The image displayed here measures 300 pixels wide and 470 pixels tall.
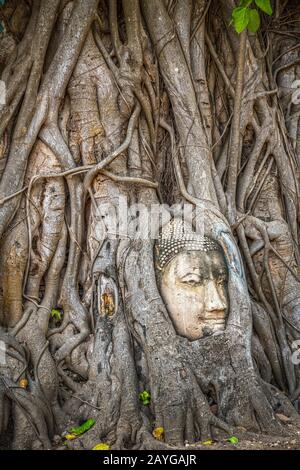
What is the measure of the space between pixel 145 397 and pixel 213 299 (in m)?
0.76

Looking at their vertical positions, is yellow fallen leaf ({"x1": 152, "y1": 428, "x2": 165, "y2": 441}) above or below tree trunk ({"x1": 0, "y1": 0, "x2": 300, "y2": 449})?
below

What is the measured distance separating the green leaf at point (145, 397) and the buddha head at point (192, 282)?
44 centimetres

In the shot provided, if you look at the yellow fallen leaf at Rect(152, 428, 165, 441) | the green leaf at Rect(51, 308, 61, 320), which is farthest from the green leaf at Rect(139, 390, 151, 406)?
the green leaf at Rect(51, 308, 61, 320)

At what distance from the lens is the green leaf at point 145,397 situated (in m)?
3.46

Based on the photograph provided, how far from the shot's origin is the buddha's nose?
367 centimetres

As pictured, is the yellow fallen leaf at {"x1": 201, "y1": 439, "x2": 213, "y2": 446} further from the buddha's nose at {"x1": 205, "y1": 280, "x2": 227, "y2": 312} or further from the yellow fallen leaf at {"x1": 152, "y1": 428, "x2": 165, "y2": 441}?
the buddha's nose at {"x1": 205, "y1": 280, "x2": 227, "y2": 312}

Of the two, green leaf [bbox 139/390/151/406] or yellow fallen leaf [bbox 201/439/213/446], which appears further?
green leaf [bbox 139/390/151/406]

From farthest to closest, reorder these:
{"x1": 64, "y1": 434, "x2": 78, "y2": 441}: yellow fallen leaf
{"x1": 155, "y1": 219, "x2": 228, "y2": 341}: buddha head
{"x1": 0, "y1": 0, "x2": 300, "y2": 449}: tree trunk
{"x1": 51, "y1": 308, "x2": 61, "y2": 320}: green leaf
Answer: {"x1": 51, "y1": 308, "x2": 61, "y2": 320}: green leaf < {"x1": 155, "y1": 219, "x2": 228, "y2": 341}: buddha head < {"x1": 0, "y1": 0, "x2": 300, "y2": 449}: tree trunk < {"x1": 64, "y1": 434, "x2": 78, "y2": 441}: yellow fallen leaf

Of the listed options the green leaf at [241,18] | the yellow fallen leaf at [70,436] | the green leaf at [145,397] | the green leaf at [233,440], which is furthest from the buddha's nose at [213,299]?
the green leaf at [241,18]

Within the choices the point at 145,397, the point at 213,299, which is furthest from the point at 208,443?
the point at 213,299

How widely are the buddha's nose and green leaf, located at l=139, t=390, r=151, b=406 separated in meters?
0.66

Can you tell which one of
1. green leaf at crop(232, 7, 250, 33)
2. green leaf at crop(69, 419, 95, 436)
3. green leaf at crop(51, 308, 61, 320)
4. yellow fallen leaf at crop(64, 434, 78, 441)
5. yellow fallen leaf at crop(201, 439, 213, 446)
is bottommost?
yellow fallen leaf at crop(201, 439, 213, 446)

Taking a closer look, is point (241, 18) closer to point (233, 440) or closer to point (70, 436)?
point (233, 440)
